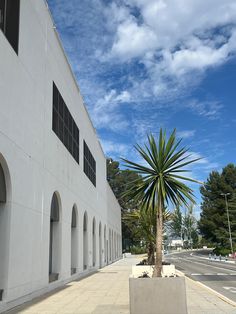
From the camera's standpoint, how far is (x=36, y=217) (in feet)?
44.7

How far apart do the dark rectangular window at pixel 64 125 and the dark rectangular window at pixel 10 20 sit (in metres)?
5.74

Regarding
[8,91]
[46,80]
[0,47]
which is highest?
[46,80]

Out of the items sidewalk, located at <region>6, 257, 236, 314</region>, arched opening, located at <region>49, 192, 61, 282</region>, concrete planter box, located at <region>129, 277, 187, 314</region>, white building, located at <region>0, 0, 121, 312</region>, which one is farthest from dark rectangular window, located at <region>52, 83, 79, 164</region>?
concrete planter box, located at <region>129, 277, 187, 314</region>

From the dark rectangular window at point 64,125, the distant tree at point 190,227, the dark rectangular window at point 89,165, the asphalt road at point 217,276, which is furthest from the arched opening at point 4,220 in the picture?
the distant tree at point 190,227

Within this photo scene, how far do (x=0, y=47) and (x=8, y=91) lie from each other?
1.24 metres

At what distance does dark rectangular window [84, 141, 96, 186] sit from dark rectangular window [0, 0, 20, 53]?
56.6ft

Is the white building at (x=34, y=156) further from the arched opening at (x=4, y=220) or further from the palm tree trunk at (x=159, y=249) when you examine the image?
the palm tree trunk at (x=159, y=249)

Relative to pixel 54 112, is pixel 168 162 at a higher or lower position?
lower

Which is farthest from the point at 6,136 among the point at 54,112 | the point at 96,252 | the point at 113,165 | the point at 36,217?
the point at 113,165

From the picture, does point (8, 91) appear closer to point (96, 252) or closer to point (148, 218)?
point (148, 218)

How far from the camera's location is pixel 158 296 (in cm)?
851

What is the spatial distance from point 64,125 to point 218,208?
59.0m

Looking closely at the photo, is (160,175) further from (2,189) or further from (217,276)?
(217,276)

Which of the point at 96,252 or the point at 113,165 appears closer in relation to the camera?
the point at 96,252
